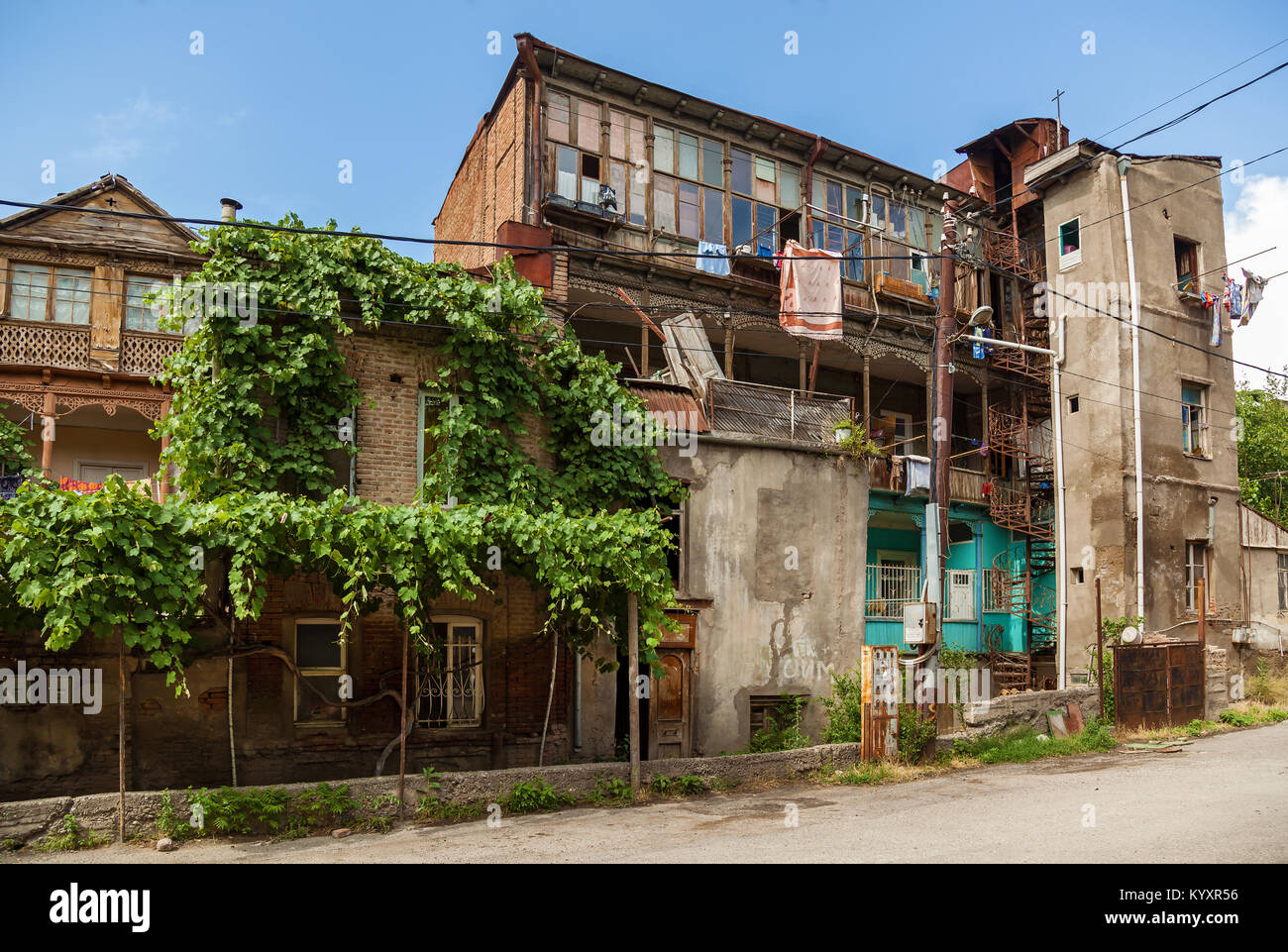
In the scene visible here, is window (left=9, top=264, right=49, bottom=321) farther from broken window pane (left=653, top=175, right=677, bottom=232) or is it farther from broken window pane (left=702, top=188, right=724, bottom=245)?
broken window pane (left=702, top=188, right=724, bottom=245)

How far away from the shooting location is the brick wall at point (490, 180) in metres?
18.6

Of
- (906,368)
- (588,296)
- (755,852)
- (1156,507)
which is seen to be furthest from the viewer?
(906,368)

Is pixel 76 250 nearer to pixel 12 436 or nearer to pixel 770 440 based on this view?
pixel 12 436

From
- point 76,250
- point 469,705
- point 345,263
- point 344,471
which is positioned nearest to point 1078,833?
point 469,705

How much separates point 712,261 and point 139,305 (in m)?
11.8

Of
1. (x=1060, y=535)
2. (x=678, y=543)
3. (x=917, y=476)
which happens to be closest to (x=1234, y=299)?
(x=1060, y=535)

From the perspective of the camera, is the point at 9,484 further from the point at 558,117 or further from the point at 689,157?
the point at 689,157

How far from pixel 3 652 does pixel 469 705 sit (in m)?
6.17

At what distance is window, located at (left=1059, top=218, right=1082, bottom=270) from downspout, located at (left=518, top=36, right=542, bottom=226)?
1388 centimetres

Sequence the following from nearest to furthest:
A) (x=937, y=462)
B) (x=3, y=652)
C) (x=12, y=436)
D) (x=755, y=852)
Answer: (x=755, y=852), (x=3, y=652), (x=937, y=462), (x=12, y=436)

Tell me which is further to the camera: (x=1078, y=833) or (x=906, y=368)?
(x=906, y=368)

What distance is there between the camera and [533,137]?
725 inches
